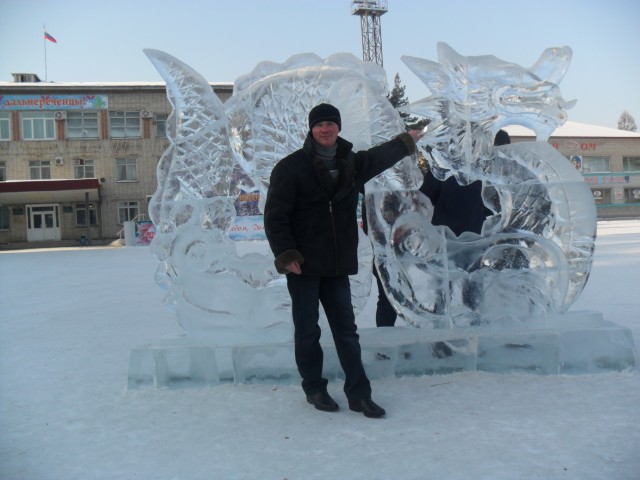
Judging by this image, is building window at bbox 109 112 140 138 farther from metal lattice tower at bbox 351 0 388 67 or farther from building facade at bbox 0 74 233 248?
metal lattice tower at bbox 351 0 388 67

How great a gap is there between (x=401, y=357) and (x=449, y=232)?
2.57 feet

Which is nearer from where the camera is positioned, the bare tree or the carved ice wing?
the carved ice wing

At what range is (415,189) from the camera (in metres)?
3.42

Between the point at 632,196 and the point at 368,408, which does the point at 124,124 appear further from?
the point at 632,196

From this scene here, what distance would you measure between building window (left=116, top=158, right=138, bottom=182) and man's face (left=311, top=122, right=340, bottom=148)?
1021 inches

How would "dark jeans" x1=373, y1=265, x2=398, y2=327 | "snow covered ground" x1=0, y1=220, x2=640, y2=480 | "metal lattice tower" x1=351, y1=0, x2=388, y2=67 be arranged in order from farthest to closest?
1. "metal lattice tower" x1=351, y1=0, x2=388, y2=67
2. "dark jeans" x1=373, y1=265, x2=398, y2=327
3. "snow covered ground" x1=0, y1=220, x2=640, y2=480

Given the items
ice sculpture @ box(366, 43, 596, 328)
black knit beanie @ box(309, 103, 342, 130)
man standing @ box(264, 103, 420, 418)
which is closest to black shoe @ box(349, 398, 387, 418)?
man standing @ box(264, 103, 420, 418)

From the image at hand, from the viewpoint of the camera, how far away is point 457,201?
3.71m

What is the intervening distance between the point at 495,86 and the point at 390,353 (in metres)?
1.65

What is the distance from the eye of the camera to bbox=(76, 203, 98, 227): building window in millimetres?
26859

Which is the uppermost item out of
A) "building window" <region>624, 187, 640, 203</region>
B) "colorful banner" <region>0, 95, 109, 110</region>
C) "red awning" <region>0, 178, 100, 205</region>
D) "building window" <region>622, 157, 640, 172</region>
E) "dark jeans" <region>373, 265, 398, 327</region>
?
"colorful banner" <region>0, 95, 109, 110</region>

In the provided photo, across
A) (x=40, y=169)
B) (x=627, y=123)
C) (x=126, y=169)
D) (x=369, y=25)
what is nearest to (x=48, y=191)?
(x=40, y=169)

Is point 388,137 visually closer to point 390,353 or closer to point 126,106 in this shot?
point 390,353

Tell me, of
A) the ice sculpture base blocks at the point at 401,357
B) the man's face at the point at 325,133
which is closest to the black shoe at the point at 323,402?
the ice sculpture base blocks at the point at 401,357
